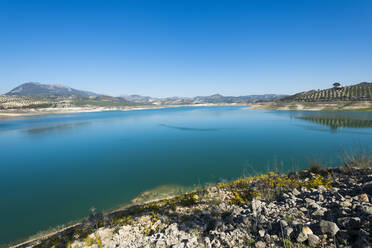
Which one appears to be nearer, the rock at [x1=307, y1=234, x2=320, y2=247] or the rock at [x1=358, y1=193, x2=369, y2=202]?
the rock at [x1=307, y1=234, x2=320, y2=247]

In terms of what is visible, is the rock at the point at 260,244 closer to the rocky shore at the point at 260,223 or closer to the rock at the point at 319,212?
the rocky shore at the point at 260,223

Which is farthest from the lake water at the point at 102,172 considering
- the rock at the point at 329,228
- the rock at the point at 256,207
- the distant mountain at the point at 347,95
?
the distant mountain at the point at 347,95

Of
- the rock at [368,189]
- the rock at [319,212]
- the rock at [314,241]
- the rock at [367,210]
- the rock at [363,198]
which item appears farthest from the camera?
the rock at [368,189]

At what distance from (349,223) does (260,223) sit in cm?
131

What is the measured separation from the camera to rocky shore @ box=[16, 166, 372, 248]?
2490 millimetres

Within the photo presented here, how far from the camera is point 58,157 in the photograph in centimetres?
1795

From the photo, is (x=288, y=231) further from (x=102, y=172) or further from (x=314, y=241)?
(x=102, y=172)

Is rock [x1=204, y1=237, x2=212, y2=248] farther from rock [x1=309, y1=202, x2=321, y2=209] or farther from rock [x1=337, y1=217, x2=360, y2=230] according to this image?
rock [x1=309, y1=202, x2=321, y2=209]

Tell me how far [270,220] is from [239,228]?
2.11 ft

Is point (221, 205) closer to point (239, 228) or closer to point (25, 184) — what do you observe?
point (239, 228)

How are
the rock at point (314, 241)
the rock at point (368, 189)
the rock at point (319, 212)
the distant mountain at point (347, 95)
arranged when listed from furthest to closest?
the distant mountain at point (347, 95) → the rock at point (368, 189) → the rock at point (319, 212) → the rock at point (314, 241)

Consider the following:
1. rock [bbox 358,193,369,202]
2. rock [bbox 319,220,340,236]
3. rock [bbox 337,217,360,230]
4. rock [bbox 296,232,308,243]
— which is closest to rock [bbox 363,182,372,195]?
rock [bbox 358,193,369,202]

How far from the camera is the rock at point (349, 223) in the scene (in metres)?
2.44

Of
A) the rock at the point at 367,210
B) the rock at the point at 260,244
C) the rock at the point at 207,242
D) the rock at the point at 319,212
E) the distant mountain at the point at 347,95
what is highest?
the distant mountain at the point at 347,95
